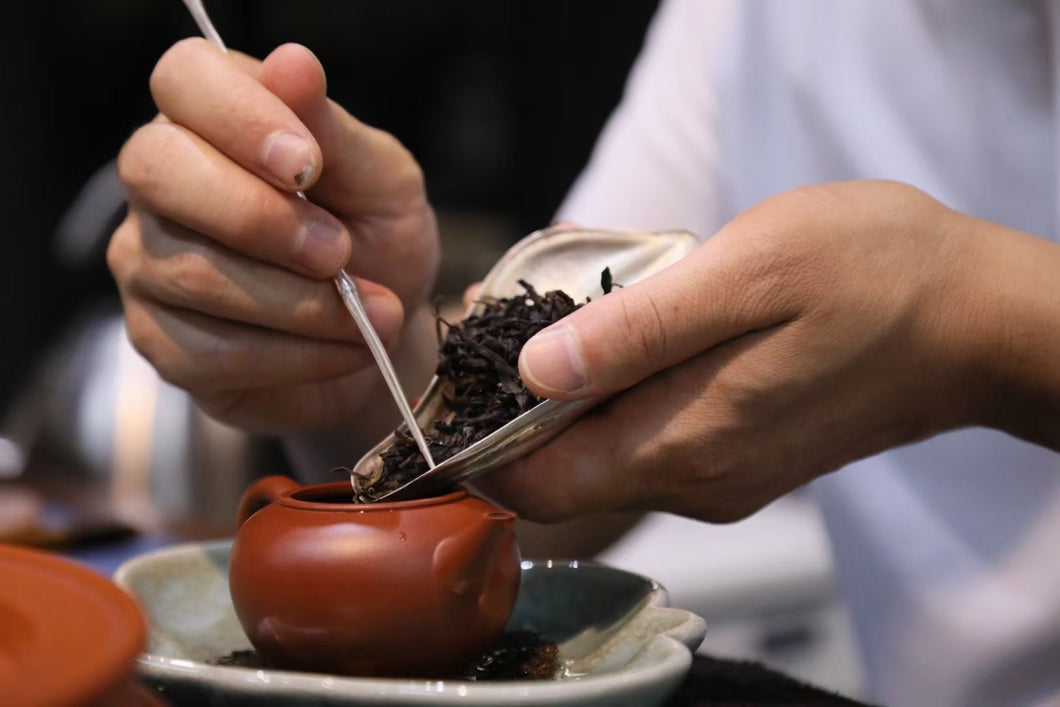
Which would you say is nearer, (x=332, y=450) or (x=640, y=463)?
(x=640, y=463)

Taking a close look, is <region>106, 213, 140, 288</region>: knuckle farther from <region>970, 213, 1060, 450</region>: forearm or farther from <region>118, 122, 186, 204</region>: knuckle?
<region>970, 213, 1060, 450</region>: forearm

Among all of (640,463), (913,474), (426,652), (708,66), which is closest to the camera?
(426,652)

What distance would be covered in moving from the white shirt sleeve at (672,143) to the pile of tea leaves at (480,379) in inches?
23.0

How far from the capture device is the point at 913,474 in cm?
116

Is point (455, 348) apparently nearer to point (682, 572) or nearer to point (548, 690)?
point (548, 690)

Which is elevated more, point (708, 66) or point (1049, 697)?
point (708, 66)

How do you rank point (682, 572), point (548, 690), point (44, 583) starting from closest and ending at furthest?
point (44, 583) < point (548, 690) < point (682, 572)

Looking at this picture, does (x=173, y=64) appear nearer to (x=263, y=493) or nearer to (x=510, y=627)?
(x=263, y=493)

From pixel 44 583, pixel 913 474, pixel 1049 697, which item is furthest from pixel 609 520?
pixel 44 583

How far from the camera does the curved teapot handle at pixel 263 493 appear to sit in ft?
2.15

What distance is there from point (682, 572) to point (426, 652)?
1337mm

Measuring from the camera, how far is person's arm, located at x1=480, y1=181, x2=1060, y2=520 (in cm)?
66

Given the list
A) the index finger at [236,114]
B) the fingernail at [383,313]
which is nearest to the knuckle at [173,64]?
the index finger at [236,114]

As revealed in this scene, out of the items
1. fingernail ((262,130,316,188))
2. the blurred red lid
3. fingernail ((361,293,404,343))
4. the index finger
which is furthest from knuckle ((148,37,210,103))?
the blurred red lid
